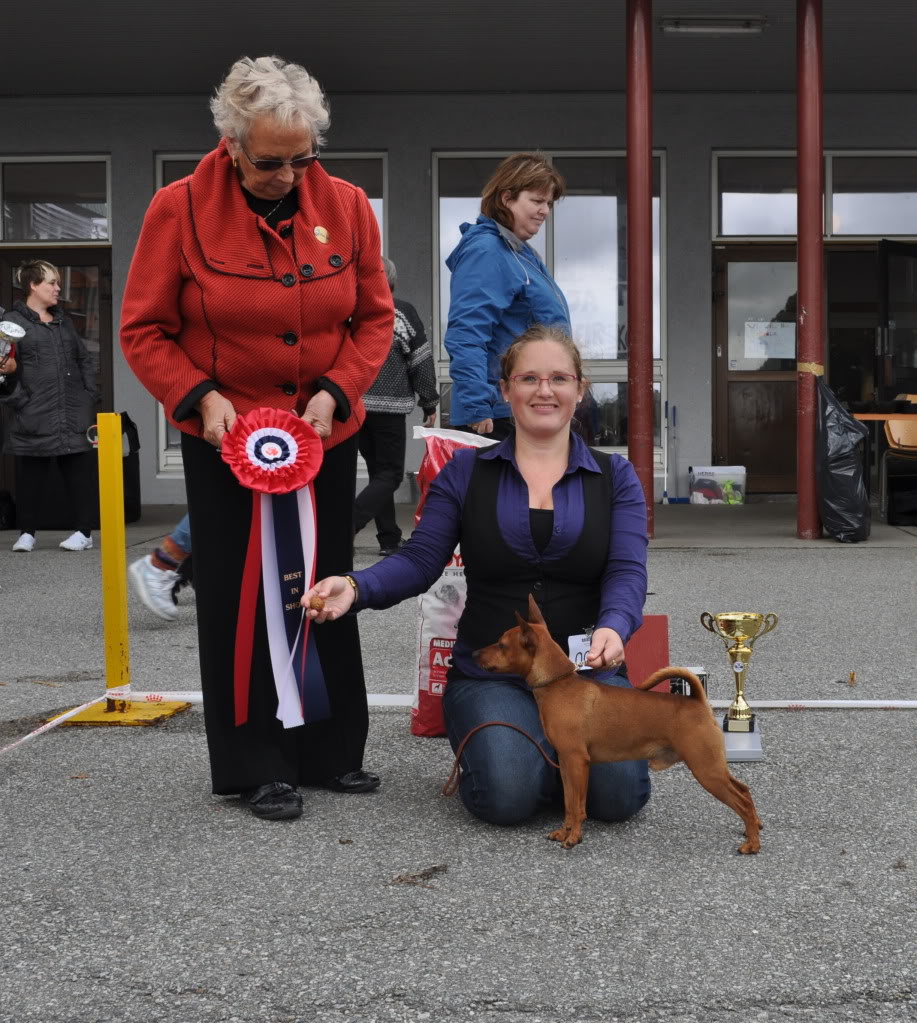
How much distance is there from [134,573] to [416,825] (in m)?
2.59

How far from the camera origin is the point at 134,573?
550 cm

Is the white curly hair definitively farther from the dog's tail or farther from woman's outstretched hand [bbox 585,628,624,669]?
the dog's tail

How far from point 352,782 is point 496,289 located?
1.91 m

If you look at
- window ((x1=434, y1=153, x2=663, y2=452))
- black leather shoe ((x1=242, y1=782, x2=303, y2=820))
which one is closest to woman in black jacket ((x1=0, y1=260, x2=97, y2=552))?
window ((x1=434, y1=153, x2=663, y2=452))

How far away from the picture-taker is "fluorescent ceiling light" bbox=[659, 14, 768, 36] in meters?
10.6

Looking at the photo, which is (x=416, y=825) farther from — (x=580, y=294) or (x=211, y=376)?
(x=580, y=294)

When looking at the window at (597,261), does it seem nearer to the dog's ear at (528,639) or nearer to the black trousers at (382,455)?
the black trousers at (382,455)

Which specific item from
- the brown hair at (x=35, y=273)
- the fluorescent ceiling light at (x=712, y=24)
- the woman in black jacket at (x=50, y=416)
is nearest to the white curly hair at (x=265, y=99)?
the brown hair at (x=35, y=273)

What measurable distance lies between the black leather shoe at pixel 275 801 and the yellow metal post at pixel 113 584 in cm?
112

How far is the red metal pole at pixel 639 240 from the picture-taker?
9398 mm

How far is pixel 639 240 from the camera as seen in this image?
30.8 ft

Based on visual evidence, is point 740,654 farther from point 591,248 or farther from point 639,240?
point 591,248

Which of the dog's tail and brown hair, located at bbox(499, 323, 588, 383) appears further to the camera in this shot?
brown hair, located at bbox(499, 323, 588, 383)

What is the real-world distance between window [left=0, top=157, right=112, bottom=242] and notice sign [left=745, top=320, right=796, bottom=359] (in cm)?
627
